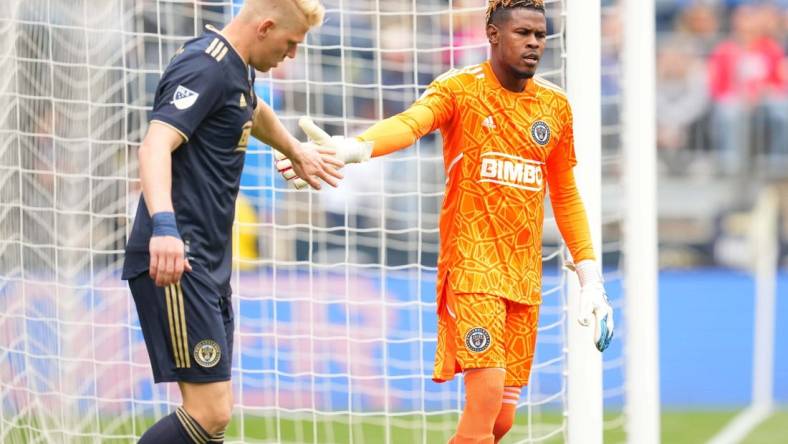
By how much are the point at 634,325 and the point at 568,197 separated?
1.21 m

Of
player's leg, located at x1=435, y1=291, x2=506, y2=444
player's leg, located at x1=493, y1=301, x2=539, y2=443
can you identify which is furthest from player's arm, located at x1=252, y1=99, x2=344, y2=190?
player's leg, located at x1=493, y1=301, x2=539, y2=443

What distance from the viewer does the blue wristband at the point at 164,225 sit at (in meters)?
3.78

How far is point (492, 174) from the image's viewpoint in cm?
471

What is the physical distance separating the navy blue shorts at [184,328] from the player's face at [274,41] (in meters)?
0.71

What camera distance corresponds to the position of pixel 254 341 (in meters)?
7.43

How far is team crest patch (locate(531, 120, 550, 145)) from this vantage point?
474 cm

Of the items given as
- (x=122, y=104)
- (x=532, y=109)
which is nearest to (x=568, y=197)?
(x=532, y=109)

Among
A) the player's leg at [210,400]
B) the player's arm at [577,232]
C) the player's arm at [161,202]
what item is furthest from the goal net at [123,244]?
the player's arm at [161,202]

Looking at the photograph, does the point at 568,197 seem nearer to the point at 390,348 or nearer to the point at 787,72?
the point at 390,348

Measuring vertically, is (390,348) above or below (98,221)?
below

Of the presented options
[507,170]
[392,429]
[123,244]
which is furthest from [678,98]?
[507,170]

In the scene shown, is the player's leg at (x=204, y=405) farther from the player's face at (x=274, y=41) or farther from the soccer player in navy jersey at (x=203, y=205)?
the player's face at (x=274, y=41)

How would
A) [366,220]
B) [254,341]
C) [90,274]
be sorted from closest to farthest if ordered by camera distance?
[90,274], [254,341], [366,220]

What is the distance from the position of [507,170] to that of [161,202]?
1.40 meters
